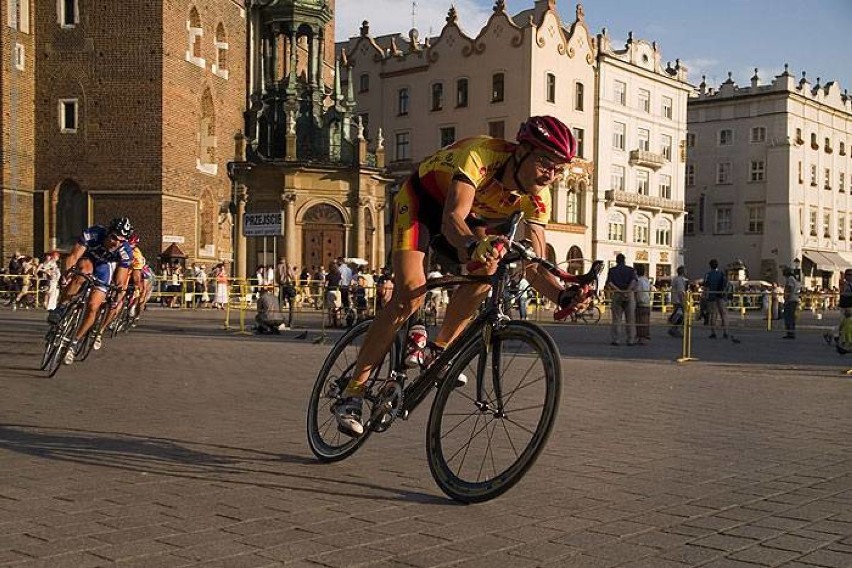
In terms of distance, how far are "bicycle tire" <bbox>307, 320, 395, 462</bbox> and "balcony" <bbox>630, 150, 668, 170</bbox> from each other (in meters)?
63.6

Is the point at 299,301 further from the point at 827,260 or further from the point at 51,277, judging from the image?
the point at 827,260

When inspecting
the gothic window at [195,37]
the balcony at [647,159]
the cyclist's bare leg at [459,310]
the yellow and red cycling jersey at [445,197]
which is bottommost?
the cyclist's bare leg at [459,310]

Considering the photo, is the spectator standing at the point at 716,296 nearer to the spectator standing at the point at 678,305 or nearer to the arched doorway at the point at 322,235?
the spectator standing at the point at 678,305

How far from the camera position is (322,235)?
148 ft

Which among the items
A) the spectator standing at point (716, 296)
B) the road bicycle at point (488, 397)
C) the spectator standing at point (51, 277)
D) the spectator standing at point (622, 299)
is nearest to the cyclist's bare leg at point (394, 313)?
the road bicycle at point (488, 397)

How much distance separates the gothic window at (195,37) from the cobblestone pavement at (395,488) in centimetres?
3591

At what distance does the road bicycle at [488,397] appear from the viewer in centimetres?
473

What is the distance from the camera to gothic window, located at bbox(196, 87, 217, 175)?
45.6 meters

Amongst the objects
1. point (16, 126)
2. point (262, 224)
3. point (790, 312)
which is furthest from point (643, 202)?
point (790, 312)

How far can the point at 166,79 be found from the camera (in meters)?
41.2

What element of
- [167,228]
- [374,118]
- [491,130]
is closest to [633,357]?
[167,228]

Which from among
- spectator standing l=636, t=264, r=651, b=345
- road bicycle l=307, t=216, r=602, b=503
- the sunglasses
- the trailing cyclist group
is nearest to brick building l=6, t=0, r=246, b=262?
spectator standing l=636, t=264, r=651, b=345

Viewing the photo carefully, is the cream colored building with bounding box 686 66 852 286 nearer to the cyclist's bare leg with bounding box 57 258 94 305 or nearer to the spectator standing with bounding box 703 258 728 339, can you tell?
the spectator standing with bounding box 703 258 728 339

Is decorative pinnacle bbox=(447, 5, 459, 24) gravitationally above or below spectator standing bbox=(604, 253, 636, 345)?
above
